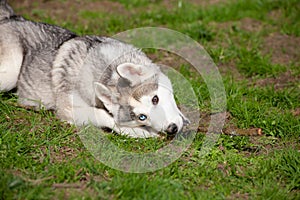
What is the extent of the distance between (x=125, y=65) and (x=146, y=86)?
302 millimetres

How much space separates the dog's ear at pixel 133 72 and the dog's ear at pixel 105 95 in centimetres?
27

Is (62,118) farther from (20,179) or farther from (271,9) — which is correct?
(271,9)

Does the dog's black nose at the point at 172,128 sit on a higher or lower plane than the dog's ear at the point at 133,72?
lower

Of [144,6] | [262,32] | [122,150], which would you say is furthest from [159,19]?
[122,150]

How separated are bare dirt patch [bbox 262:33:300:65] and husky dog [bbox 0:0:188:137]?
87.7 inches

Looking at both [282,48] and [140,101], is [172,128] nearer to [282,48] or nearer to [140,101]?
[140,101]

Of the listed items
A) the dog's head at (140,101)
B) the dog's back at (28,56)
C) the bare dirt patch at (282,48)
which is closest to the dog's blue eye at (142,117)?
the dog's head at (140,101)

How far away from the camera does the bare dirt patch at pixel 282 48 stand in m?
6.76

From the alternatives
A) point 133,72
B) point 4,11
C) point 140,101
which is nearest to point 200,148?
point 140,101

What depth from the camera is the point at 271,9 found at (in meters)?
8.03

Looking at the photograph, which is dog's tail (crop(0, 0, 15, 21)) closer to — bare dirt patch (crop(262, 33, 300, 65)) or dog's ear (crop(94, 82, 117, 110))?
dog's ear (crop(94, 82, 117, 110))

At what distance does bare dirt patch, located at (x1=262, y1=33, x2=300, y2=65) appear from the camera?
6.76m

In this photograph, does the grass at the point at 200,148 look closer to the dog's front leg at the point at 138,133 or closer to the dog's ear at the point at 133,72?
the dog's front leg at the point at 138,133

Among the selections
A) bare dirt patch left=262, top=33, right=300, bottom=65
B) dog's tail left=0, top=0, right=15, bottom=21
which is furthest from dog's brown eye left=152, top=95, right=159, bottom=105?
bare dirt patch left=262, top=33, right=300, bottom=65
